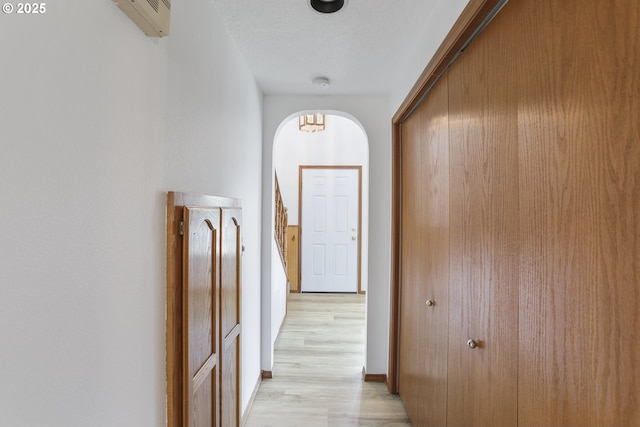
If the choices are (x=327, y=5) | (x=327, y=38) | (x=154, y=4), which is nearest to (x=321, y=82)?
(x=327, y=38)

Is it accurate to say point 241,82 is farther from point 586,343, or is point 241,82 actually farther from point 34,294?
point 586,343

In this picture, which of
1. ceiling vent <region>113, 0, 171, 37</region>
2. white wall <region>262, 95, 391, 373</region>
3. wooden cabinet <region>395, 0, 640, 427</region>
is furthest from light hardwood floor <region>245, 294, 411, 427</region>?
ceiling vent <region>113, 0, 171, 37</region>

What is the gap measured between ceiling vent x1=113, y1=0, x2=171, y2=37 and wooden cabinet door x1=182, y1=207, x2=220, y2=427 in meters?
0.56

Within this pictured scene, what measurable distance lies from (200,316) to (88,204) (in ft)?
2.26

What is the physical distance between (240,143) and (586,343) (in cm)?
182

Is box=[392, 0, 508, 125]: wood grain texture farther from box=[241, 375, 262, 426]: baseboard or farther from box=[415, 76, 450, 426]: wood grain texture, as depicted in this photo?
box=[241, 375, 262, 426]: baseboard

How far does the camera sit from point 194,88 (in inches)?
52.3

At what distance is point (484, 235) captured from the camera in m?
1.15

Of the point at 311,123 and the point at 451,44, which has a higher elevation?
the point at 311,123

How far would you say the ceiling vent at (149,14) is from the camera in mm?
836

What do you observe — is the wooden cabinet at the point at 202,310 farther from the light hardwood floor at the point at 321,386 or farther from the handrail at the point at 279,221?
the handrail at the point at 279,221

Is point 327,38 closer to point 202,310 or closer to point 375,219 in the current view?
point 375,219

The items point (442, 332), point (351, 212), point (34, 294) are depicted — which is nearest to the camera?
point (34, 294)

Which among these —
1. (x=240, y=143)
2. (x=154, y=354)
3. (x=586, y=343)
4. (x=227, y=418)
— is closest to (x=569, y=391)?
(x=586, y=343)
